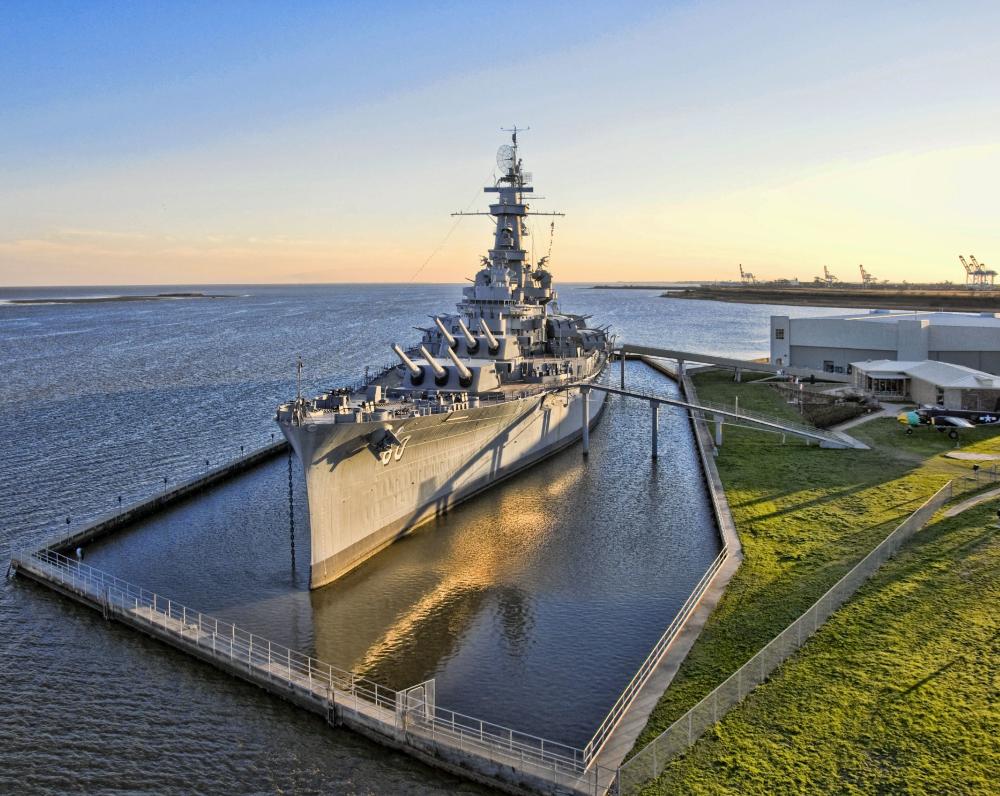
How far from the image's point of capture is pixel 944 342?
189 ft

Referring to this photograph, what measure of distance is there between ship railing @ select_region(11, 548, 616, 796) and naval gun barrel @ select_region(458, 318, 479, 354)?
71.9 feet

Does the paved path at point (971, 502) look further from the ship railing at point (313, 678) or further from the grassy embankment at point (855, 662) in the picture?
the ship railing at point (313, 678)

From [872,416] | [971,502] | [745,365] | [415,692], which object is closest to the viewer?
[415,692]

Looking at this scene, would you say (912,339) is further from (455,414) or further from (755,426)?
(455,414)

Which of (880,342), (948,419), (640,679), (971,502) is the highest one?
(880,342)

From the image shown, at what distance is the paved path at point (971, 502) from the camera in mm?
27828

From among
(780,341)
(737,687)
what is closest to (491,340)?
(737,687)

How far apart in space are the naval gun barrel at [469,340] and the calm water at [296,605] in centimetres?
760

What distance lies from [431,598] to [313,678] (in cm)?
604

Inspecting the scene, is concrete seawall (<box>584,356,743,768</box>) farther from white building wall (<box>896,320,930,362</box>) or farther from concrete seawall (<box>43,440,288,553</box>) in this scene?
white building wall (<box>896,320,930,362</box>)

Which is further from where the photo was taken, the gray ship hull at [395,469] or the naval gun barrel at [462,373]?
the naval gun barrel at [462,373]

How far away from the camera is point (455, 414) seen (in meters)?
30.6

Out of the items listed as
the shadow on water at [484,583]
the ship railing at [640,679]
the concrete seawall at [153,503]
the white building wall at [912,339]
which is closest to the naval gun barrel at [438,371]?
the shadow on water at [484,583]

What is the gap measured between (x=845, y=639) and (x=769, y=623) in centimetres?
192
